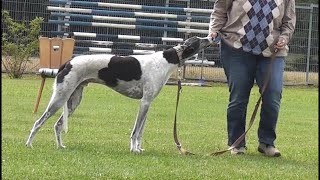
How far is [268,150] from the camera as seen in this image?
29.1 ft

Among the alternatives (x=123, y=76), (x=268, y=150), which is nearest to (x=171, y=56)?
(x=123, y=76)

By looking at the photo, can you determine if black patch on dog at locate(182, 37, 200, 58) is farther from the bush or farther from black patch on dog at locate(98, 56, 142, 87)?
the bush

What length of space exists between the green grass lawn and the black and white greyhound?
0.32 metres

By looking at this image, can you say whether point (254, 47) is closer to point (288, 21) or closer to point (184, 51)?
point (288, 21)

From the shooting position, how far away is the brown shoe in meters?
8.80

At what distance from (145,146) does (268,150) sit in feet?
4.55

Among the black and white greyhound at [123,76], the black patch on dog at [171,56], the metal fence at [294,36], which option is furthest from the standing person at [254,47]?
the metal fence at [294,36]

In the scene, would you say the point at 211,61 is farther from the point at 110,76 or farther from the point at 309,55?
the point at 110,76

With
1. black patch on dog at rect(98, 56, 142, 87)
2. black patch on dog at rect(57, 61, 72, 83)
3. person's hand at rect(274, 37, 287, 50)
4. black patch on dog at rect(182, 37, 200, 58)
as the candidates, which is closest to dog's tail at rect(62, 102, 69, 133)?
black patch on dog at rect(57, 61, 72, 83)

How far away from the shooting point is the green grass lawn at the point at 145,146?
691cm

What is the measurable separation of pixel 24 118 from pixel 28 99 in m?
3.93

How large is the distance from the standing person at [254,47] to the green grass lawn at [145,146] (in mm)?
505

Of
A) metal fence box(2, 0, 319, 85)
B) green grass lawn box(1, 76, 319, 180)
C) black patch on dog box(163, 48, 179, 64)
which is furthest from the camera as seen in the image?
metal fence box(2, 0, 319, 85)

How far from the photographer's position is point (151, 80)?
342 inches
